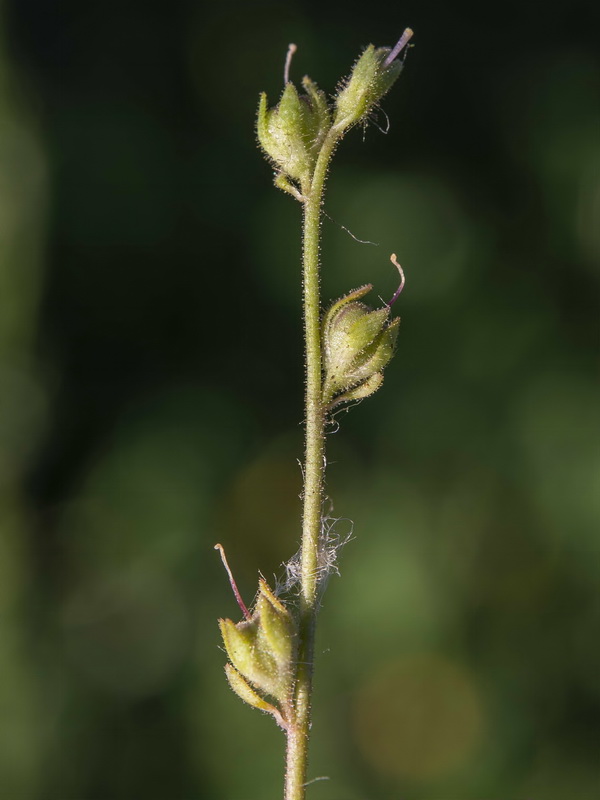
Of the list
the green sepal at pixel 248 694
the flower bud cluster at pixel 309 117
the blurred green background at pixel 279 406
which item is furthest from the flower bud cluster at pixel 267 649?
the blurred green background at pixel 279 406

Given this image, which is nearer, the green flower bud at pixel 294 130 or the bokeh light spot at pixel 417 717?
the green flower bud at pixel 294 130

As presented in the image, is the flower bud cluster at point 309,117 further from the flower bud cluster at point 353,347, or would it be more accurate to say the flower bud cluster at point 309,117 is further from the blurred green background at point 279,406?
the blurred green background at point 279,406

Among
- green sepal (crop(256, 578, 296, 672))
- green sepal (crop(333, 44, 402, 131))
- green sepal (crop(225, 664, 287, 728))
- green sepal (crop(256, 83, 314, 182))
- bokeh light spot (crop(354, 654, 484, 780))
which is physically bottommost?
green sepal (crop(225, 664, 287, 728))

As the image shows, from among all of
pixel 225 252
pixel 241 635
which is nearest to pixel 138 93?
pixel 225 252

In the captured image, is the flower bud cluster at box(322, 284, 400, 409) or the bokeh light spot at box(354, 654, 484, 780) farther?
the bokeh light spot at box(354, 654, 484, 780)

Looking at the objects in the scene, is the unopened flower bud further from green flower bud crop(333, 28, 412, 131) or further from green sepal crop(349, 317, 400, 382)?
green flower bud crop(333, 28, 412, 131)

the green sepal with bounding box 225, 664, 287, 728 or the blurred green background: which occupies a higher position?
the blurred green background

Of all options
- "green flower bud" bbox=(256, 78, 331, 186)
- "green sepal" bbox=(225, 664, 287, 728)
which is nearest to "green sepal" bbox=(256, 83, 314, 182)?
"green flower bud" bbox=(256, 78, 331, 186)
